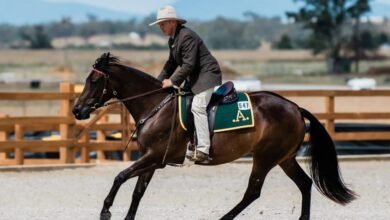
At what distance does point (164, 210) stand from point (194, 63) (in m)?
2.28

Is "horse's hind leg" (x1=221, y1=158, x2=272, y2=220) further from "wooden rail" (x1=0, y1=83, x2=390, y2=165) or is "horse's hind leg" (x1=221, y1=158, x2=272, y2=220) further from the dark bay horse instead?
"wooden rail" (x1=0, y1=83, x2=390, y2=165)

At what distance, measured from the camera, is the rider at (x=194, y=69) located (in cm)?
844

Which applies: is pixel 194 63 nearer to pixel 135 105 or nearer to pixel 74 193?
pixel 135 105

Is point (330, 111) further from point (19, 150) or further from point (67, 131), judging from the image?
point (19, 150)

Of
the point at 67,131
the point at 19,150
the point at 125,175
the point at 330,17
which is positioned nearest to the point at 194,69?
the point at 125,175

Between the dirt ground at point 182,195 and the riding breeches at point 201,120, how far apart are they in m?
1.26

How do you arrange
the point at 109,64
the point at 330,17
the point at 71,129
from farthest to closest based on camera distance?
1. the point at 330,17
2. the point at 71,129
3. the point at 109,64

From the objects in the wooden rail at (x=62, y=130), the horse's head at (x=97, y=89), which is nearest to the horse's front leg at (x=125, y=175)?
the horse's head at (x=97, y=89)

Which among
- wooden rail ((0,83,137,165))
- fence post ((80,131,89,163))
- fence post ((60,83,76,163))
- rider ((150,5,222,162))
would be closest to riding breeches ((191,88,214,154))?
rider ((150,5,222,162))

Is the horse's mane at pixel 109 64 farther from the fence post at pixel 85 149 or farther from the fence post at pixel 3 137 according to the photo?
the fence post at pixel 3 137

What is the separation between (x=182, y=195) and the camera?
37.1 ft

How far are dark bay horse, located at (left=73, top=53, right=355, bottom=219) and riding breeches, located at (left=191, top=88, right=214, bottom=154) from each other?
154 millimetres

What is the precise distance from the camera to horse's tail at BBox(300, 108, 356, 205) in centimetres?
917

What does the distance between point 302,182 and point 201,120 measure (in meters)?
1.39
